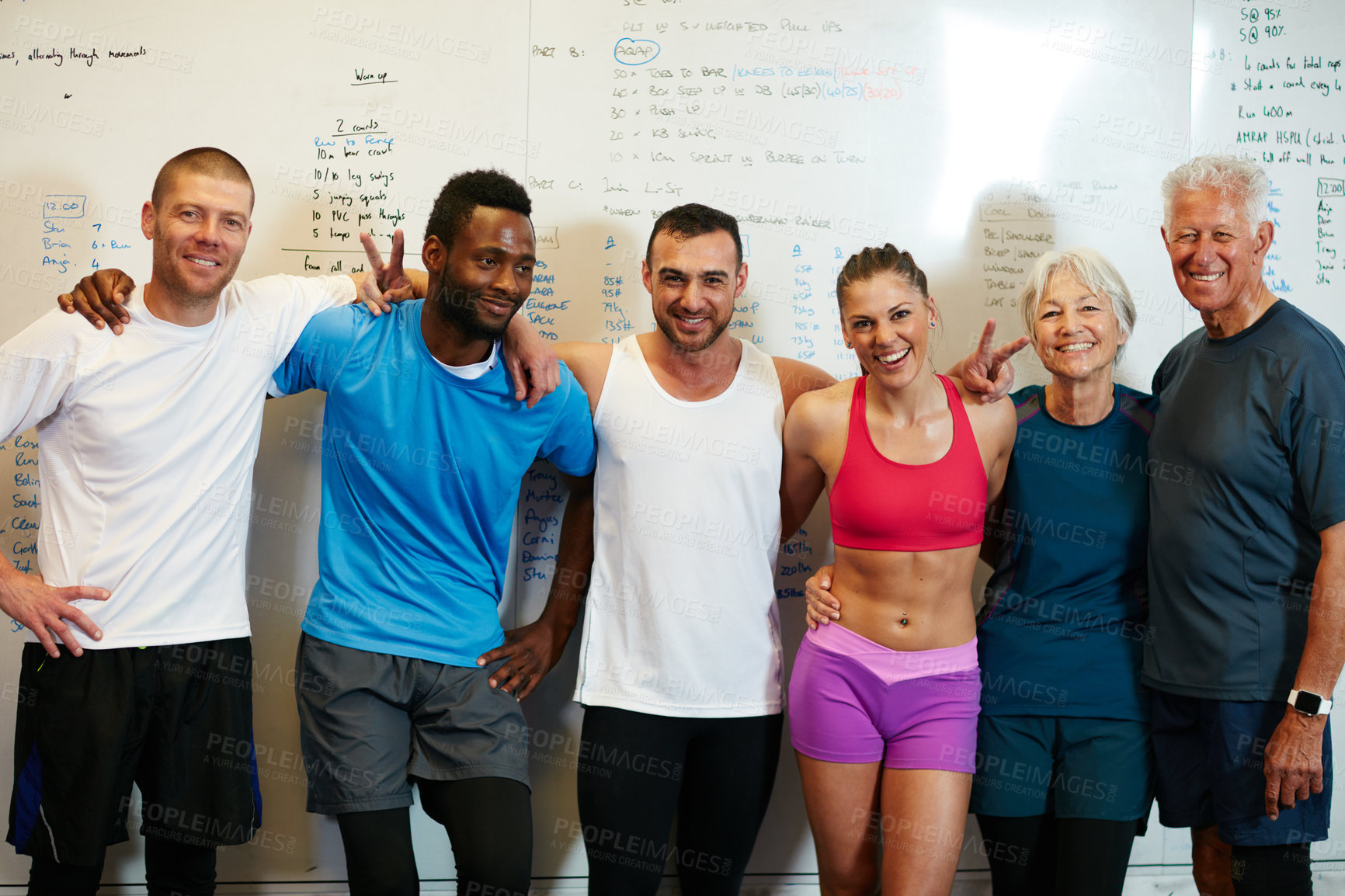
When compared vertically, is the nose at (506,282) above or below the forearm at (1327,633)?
above

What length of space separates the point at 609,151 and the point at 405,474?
117cm

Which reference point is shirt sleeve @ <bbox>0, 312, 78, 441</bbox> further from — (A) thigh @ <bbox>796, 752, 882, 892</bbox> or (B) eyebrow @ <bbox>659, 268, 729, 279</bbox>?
(A) thigh @ <bbox>796, 752, 882, 892</bbox>

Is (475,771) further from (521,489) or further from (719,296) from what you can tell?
(719,296)

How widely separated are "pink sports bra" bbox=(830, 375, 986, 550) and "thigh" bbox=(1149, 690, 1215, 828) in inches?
23.3

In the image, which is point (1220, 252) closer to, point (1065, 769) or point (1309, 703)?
point (1309, 703)

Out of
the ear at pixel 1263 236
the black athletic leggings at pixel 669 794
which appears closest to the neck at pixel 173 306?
the black athletic leggings at pixel 669 794

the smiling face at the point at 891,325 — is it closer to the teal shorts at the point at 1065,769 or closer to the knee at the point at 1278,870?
the teal shorts at the point at 1065,769

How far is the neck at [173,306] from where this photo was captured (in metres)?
1.92

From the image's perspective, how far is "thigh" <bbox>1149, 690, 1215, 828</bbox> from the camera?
6.36 feet

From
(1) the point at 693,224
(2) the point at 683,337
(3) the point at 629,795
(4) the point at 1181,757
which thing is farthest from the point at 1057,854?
(1) the point at 693,224

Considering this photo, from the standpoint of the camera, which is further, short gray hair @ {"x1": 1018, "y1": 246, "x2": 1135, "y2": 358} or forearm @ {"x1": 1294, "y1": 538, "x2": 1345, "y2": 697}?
short gray hair @ {"x1": 1018, "y1": 246, "x2": 1135, "y2": 358}

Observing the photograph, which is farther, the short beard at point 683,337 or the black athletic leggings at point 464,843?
the short beard at point 683,337

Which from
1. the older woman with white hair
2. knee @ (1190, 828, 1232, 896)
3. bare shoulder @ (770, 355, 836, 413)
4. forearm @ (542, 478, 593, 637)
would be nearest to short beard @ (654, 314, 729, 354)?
bare shoulder @ (770, 355, 836, 413)

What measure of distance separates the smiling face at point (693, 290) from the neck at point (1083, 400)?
0.85 metres
